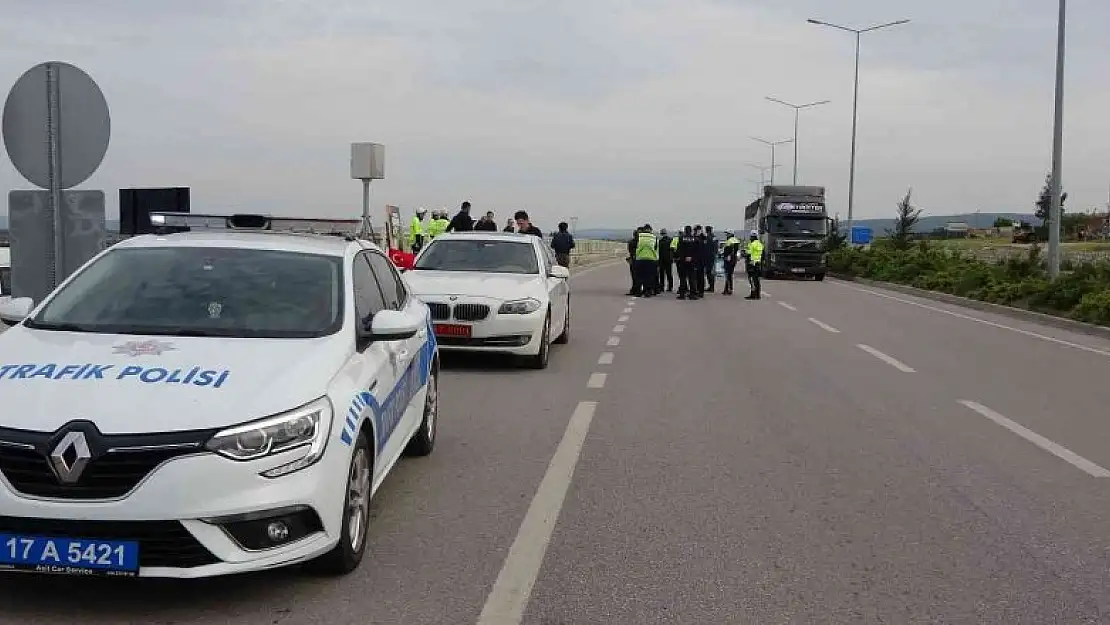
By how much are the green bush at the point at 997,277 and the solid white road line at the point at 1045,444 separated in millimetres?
12132

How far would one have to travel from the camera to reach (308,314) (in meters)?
5.50

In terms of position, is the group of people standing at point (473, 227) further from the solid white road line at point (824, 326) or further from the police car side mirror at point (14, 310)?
the police car side mirror at point (14, 310)

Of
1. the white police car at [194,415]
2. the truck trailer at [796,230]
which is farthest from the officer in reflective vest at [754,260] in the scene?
the white police car at [194,415]

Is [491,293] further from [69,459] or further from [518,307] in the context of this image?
[69,459]

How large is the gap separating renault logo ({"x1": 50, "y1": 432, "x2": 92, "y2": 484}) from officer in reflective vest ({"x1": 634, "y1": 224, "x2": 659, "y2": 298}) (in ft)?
75.6

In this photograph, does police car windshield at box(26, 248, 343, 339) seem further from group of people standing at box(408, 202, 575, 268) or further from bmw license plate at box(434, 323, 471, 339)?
group of people standing at box(408, 202, 575, 268)

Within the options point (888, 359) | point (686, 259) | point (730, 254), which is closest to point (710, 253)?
point (730, 254)

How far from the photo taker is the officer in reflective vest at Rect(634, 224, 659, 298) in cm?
2672

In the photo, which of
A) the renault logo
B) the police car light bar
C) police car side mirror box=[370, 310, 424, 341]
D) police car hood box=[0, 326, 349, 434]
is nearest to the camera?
the renault logo

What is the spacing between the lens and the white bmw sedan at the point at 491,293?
39.2 ft

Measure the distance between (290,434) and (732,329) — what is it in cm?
1418

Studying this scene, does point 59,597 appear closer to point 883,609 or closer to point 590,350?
point 883,609

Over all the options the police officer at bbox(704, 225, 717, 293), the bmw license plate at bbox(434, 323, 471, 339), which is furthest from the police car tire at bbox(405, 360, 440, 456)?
the police officer at bbox(704, 225, 717, 293)

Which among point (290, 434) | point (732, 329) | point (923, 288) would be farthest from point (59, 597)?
point (923, 288)
